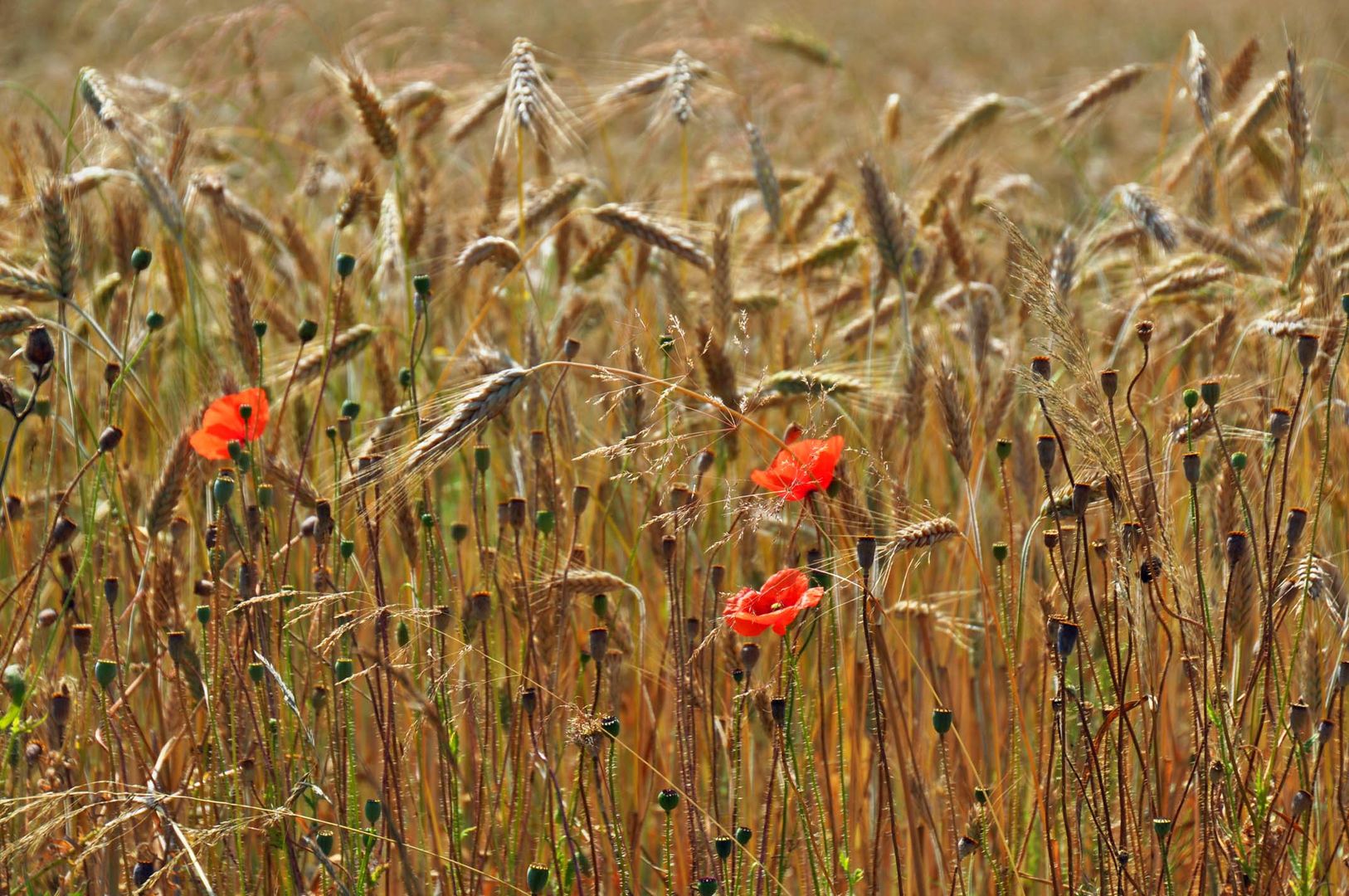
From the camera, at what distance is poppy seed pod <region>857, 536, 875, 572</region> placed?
1.21m

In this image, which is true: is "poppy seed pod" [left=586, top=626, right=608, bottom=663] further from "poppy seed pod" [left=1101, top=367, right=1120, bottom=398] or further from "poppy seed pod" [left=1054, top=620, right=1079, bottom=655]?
"poppy seed pod" [left=1101, top=367, right=1120, bottom=398]

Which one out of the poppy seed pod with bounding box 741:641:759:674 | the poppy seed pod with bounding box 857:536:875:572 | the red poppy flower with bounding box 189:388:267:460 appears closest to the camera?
the poppy seed pod with bounding box 857:536:875:572

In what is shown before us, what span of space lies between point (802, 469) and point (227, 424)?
2.54 ft

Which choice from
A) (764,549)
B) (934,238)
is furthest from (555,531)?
(934,238)

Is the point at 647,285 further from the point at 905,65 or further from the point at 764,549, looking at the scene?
the point at 905,65

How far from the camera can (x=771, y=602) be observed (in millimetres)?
1351

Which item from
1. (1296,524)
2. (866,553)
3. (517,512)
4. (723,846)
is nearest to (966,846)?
(723,846)

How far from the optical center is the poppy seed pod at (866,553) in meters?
1.21

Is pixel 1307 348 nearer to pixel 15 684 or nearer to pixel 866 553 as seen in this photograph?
pixel 866 553

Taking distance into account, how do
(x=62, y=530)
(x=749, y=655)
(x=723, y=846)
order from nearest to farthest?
(x=723, y=846) < (x=749, y=655) < (x=62, y=530)

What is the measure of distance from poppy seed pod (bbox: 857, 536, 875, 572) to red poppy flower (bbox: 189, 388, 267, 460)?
31.0 inches

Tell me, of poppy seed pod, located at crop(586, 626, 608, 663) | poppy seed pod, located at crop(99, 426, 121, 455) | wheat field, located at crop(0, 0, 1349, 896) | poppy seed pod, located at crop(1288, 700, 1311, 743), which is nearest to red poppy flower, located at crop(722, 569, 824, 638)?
wheat field, located at crop(0, 0, 1349, 896)

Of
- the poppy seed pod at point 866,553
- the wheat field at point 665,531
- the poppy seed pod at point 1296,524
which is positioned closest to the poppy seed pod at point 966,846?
the wheat field at point 665,531

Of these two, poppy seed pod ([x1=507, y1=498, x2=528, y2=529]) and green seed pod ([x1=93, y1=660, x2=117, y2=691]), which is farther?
poppy seed pod ([x1=507, y1=498, x2=528, y2=529])
